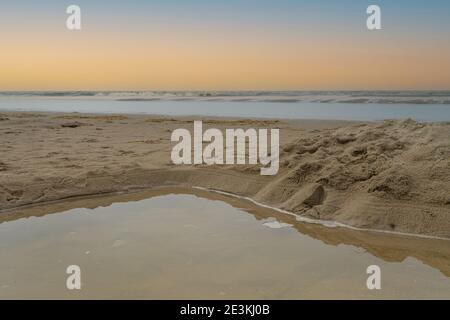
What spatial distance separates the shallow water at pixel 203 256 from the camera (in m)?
2.77

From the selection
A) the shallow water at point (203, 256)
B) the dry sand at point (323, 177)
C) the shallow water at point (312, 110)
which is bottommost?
the shallow water at point (203, 256)

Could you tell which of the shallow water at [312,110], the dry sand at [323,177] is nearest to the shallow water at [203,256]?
the dry sand at [323,177]

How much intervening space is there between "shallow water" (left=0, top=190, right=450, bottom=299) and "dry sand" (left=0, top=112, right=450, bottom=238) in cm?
30

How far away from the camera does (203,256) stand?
11.0 feet

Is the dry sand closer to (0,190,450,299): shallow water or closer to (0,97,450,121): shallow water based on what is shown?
(0,190,450,299): shallow water

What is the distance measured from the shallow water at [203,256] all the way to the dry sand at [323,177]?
30 centimetres

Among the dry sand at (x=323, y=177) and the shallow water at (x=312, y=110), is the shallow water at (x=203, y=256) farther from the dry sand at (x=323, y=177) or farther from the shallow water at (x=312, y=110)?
the shallow water at (x=312, y=110)

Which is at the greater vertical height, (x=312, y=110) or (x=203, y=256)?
(x=312, y=110)

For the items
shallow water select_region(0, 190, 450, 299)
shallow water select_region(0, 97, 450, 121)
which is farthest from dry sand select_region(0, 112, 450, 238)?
shallow water select_region(0, 97, 450, 121)

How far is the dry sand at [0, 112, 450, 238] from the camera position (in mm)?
4125

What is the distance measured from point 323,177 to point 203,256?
201cm

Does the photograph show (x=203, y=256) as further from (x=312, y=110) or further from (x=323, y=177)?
(x=312, y=110)

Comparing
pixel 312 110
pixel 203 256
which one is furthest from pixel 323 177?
pixel 312 110

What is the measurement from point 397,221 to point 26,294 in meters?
3.13
